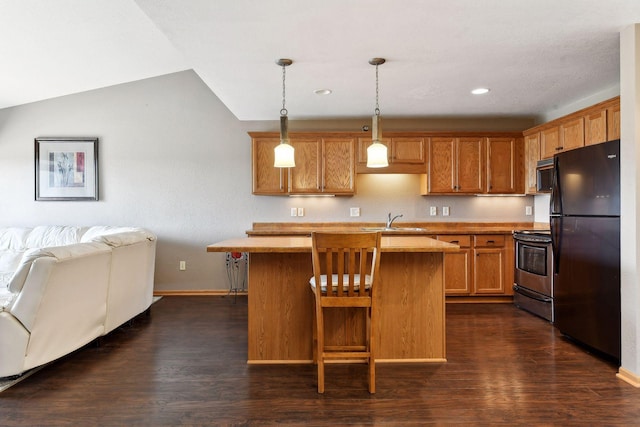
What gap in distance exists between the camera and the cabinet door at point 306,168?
4.67 meters

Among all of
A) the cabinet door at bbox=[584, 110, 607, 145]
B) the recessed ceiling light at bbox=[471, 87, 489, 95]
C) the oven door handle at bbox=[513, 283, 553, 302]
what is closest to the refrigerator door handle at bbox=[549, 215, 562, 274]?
the oven door handle at bbox=[513, 283, 553, 302]

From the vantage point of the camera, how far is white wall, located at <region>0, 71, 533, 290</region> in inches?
193

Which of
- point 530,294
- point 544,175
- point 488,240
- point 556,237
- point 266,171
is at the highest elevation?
point 266,171

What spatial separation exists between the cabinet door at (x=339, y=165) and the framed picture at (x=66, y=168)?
9.86 feet

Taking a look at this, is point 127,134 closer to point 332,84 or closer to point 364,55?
point 332,84

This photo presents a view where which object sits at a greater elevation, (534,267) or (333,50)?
(333,50)

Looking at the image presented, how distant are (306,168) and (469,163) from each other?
6.71 ft

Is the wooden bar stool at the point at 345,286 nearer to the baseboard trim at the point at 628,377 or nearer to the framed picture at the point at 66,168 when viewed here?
the baseboard trim at the point at 628,377

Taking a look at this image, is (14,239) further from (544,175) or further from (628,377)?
(544,175)

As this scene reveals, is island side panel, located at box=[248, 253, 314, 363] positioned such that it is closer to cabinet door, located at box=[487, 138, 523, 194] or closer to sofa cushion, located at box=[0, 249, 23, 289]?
sofa cushion, located at box=[0, 249, 23, 289]

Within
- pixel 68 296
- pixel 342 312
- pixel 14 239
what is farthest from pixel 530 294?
pixel 14 239

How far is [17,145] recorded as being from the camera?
4910 millimetres

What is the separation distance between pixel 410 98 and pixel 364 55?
4.33ft

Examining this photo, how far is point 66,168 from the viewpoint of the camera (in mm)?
4898
